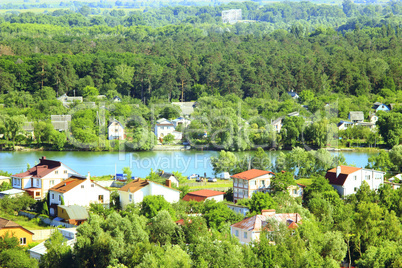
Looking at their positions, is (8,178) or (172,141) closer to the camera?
(8,178)

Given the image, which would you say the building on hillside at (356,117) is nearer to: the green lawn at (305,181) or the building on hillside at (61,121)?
the building on hillside at (61,121)

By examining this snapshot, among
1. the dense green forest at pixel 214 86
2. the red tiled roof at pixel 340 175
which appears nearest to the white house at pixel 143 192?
the red tiled roof at pixel 340 175

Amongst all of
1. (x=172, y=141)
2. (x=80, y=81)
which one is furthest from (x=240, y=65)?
(x=172, y=141)

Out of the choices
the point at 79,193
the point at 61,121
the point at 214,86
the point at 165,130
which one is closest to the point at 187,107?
the point at 165,130

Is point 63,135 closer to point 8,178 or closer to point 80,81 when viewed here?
point 8,178

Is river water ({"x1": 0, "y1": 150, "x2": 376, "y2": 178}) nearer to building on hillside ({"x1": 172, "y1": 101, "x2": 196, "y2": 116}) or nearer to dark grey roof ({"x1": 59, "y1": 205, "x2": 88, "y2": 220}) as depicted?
dark grey roof ({"x1": 59, "y1": 205, "x2": 88, "y2": 220})

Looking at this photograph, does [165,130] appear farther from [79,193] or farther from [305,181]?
[79,193]
